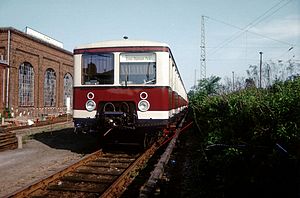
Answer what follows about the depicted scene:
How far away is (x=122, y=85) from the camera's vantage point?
8.74m

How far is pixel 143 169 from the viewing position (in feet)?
23.9

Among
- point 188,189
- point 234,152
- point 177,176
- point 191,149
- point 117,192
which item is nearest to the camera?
point 234,152

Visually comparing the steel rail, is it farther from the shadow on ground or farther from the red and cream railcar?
the shadow on ground

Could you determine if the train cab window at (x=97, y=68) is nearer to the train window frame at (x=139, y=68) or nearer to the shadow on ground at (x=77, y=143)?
the train window frame at (x=139, y=68)

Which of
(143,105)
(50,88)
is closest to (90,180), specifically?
(143,105)

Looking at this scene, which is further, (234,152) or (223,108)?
(223,108)

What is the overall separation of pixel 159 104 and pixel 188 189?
10.5ft

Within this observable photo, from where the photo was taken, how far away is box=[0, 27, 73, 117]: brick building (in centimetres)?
2642

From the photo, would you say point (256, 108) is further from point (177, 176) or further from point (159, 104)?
point (159, 104)

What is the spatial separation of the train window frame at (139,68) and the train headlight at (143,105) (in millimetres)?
502

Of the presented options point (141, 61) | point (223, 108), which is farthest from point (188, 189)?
point (141, 61)

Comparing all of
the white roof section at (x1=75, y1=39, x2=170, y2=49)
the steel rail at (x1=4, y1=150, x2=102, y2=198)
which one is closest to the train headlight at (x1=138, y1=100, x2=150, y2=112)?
the white roof section at (x1=75, y1=39, x2=170, y2=49)

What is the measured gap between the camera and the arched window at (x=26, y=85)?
Result: 28584 mm

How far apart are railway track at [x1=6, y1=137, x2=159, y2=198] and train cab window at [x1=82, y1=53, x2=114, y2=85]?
7.11 ft
